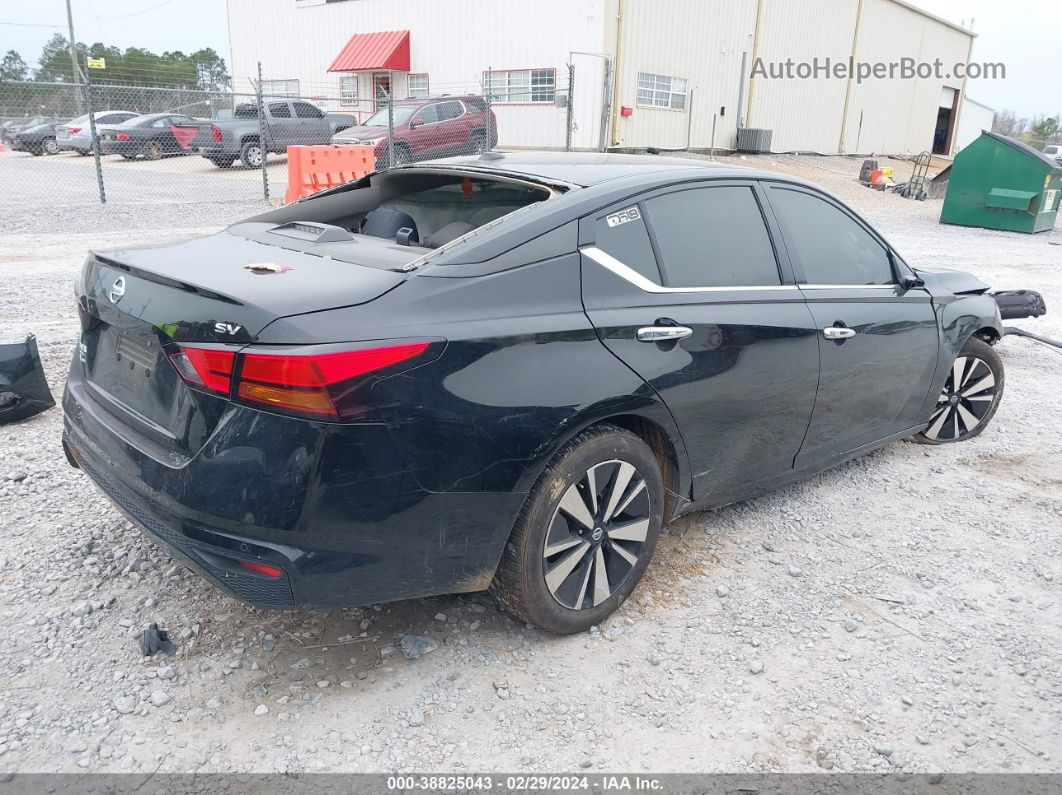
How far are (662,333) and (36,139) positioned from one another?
108 ft

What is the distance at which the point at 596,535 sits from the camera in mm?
2941

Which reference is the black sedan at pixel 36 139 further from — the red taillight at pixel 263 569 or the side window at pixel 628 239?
the red taillight at pixel 263 569

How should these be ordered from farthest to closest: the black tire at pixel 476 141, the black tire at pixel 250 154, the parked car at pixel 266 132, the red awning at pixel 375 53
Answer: the red awning at pixel 375 53 < the black tire at pixel 250 154 < the parked car at pixel 266 132 < the black tire at pixel 476 141

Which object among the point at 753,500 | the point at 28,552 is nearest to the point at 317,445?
the point at 28,552

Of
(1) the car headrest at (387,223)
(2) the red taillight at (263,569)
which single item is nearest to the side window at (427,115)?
(1) the car headrest at (387,223)

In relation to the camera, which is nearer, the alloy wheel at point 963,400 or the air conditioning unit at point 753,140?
the alloy wheel at point 963,400

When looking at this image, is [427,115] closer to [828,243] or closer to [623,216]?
[828,243]

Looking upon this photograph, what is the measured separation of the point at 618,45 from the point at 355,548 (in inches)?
894

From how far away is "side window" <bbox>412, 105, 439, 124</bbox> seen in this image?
19219mm

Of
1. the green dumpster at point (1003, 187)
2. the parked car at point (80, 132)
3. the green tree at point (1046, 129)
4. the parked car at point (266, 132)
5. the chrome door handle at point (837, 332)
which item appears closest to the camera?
the chrome door handle at point (837, 332)

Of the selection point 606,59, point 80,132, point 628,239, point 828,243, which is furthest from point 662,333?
point 80,132

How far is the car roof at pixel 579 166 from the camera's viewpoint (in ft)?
10.7

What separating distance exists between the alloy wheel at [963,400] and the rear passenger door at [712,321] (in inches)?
68.1

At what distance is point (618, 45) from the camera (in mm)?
22641
